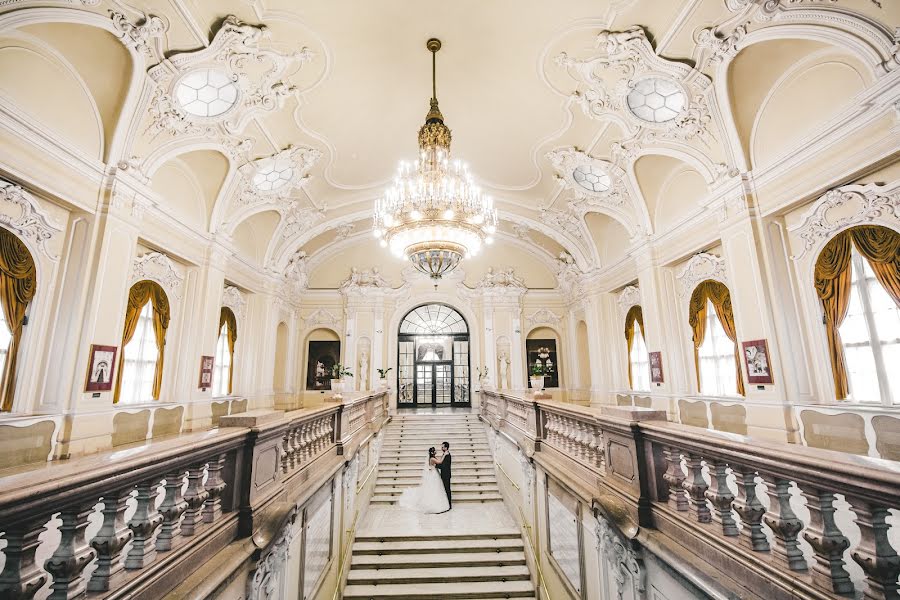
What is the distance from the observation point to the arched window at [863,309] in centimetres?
503

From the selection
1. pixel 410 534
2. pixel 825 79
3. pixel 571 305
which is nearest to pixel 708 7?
pixel 825 79

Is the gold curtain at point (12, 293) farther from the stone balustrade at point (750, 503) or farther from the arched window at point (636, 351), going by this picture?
the arched window at point (636, 351)

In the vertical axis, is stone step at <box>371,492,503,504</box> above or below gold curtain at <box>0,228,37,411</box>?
below

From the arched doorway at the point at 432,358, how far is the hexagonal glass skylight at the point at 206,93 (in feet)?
31.7

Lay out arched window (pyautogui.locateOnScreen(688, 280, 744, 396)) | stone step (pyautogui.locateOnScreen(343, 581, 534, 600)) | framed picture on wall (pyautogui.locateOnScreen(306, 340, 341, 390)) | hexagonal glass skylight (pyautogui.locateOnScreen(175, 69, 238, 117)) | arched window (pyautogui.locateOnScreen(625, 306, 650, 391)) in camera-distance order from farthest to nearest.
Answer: framed picture on wall (pyautogui.locateOnScreen(306, 340, 341, 390)), arched window (pyautogui.locateOnScreen(625, 306, 650, 391)), arched window (pyautogui.locateOnScreen(688, 280, 744, 396)), hexagonal glass skylight (pyautogui.locateOnScreen(175, 69, 238, 117)), stone step (pyautogui.locateOnScreen(343, 581, 534, 600))

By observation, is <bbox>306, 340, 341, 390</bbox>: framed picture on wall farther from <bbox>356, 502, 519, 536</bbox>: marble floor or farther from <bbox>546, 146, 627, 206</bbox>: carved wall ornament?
<bbox>546, 146, 627, 206</bbox>: carved wall ornament

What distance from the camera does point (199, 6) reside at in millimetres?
5426

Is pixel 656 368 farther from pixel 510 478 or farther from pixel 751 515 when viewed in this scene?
pixel 751 515

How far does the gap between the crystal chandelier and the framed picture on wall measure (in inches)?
382

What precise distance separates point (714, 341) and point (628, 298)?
130 inches

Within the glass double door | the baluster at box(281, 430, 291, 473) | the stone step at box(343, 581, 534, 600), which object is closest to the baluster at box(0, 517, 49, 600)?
the baluster at box(281, 430, 291, 473)

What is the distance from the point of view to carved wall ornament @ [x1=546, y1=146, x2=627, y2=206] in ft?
29.7

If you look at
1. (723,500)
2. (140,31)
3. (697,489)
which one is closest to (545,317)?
(140,31)

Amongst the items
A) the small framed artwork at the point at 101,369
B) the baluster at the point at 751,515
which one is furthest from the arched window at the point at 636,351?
the small framed artwork at the point at 101,369
